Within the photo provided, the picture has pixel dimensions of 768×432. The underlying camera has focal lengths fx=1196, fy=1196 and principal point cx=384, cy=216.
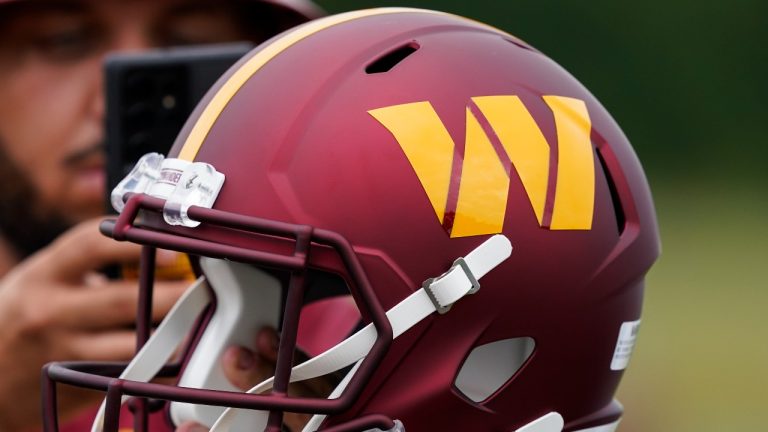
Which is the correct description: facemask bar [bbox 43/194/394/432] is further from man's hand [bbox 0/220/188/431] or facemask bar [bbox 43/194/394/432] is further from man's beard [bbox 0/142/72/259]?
man's beard [bbox 0/142/72/259]

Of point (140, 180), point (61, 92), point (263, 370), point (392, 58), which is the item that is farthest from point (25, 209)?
point (392, 58)

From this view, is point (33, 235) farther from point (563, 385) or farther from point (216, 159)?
point (563, 385)

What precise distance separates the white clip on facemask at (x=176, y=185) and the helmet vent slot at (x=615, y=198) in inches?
18.0

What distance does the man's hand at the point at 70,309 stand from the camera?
204cm

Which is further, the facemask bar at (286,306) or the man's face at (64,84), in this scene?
the man's face at (64,84)

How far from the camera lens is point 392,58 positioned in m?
1.42

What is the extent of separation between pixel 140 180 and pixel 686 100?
6691mm

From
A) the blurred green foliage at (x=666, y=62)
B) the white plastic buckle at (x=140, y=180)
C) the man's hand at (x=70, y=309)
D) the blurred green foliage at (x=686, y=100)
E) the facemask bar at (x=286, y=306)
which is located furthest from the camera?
the blurred green foliage at (x=666, y=62)

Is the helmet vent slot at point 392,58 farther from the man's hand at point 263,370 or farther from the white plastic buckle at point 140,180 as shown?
the man's hand at point 263,370

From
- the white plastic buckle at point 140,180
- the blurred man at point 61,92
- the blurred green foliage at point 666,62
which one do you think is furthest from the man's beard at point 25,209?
the blurred green foliage at point 666,62

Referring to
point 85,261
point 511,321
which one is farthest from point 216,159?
point 85,261

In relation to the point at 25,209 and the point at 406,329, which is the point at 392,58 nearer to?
the point at 406,329

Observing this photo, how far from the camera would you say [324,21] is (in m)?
1.50

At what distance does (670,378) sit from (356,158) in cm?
423
